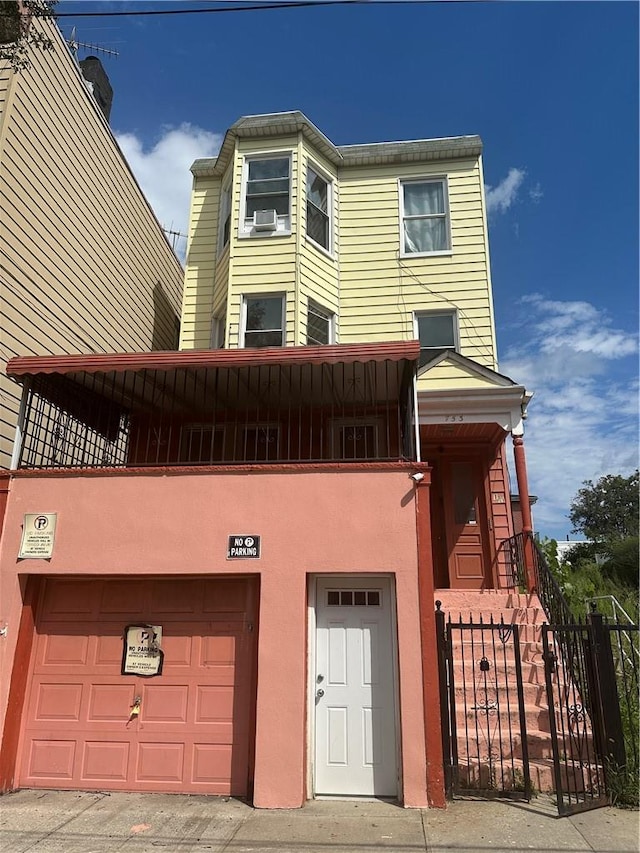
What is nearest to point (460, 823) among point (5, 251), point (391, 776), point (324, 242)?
point (391, 776)

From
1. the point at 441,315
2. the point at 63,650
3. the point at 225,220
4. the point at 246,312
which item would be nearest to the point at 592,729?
the point at 63,650

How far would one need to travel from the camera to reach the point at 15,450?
7.34 meters

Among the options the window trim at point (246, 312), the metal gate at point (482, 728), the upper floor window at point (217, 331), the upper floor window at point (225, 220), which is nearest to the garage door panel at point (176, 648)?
the metal gate at point (482, 728)

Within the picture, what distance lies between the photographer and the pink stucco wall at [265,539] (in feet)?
20.7

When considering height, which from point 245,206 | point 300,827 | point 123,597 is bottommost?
point 300,827

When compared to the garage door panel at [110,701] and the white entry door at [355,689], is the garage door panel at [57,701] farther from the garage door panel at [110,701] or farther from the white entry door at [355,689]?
the white entry door at [355,689]

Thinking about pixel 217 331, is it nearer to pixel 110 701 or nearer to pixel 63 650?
pixel 63 650

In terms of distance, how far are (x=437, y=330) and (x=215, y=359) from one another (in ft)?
18.6

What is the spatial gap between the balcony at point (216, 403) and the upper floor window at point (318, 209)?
4544mm

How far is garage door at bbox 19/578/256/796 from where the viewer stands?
21.5 feet

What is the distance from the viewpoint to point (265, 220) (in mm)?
11719

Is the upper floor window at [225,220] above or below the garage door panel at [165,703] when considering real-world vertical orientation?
above

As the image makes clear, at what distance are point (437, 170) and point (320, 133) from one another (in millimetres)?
2625

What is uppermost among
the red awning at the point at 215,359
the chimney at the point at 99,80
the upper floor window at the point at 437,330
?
the chimney at the point at 99,80
